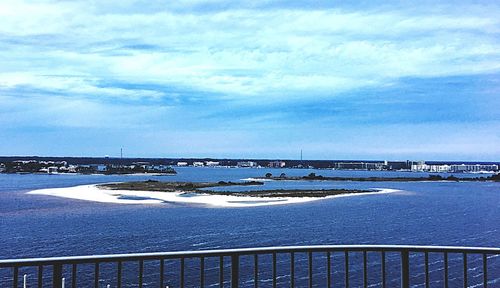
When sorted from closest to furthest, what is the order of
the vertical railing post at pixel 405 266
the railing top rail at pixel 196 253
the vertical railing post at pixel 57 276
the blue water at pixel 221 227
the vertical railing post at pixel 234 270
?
the railing top rail at pixel 196 253, the vertical railing post at pixel 57 276, the vertical railing post at pixel 234 270, the vertical railing post at pixel 405 266, the blue water at pixel 221 227

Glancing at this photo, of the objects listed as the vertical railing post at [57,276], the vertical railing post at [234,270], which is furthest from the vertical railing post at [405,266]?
the vertical railing post at [57,276]

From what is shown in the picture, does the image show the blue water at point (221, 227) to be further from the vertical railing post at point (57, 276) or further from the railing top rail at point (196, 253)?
the railing top rail at point (196, 253)

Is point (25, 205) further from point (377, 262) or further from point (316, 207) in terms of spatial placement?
point (377, 262)

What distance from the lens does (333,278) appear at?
18.0 m

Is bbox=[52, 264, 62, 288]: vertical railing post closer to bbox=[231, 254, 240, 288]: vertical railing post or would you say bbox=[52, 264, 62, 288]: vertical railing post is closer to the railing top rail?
the railing top rail

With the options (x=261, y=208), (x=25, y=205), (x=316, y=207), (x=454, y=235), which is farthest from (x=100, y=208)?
(x=454, y=235)

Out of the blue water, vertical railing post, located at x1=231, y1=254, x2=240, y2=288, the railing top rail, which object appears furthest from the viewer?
the blue water

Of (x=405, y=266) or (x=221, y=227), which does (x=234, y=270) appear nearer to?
(x=405, y=266)

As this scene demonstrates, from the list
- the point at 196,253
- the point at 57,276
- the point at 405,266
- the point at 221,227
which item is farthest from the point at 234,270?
the point at 221,227

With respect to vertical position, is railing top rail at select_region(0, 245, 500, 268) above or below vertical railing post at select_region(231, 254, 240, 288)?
above

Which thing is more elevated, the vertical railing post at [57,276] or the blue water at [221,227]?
the vertical railing post at [57,276]

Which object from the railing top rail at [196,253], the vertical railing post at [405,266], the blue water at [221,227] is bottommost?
the blue water at [221,227]

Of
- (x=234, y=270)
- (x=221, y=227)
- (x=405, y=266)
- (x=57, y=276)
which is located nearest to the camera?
(x=57, y=276)

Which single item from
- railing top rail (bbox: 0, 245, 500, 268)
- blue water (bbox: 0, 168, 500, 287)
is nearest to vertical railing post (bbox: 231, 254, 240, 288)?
railing top rail (bbox: 0, 245, 500, 268)
